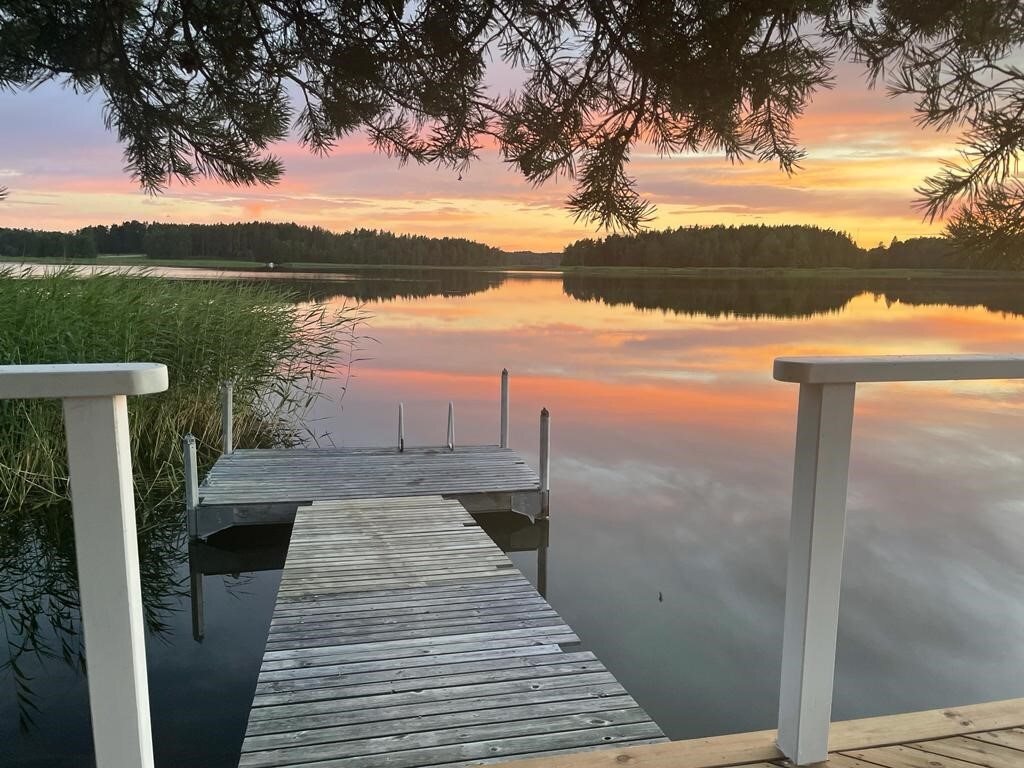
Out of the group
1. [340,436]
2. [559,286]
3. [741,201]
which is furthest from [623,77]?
[559,286]

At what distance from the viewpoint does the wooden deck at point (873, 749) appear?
1.37m

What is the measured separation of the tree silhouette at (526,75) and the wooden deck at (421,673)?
152 cm

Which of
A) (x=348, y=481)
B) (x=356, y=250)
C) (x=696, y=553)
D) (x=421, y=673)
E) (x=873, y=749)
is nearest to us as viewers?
(x=873, y=749)

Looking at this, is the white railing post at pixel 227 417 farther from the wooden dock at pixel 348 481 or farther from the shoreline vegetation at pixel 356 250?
the shoreline vegetation at pixel 356 250

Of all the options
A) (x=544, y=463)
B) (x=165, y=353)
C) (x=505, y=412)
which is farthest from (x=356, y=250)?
(x=544, y=463)

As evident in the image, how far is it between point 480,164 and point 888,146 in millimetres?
4130

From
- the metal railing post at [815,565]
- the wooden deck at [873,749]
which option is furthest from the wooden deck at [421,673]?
the metal railing post at [815,565]

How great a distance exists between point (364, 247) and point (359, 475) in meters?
3.01

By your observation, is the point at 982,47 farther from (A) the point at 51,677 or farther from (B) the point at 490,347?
(B) the point at 490,347

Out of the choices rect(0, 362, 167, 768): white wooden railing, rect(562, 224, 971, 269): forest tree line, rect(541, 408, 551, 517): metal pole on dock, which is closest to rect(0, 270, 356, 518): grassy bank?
rect(541, 408, 551, 517): metal pole on dock

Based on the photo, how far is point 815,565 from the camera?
1.28 metres

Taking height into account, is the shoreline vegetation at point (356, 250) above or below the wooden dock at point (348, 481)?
above

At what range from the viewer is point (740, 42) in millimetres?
2395

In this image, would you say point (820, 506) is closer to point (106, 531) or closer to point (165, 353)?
point (106, 531)
